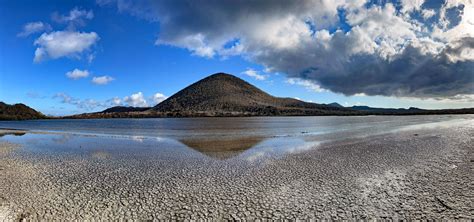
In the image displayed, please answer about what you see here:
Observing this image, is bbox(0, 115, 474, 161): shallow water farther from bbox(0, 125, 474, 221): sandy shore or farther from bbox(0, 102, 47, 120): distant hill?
bbox(0, 102, 47, 120): distant hill

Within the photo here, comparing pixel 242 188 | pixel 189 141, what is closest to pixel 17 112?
pixel 189 141

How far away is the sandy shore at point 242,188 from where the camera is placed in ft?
26.8

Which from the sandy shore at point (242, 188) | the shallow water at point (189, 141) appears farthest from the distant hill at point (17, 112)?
the sandy shore at point (242, 188)

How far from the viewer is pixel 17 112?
169000 millimetres

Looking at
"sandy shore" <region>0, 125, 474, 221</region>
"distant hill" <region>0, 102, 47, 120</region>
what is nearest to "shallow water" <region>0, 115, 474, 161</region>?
"sandy shore" <region>0, 125, 474, 221</region>

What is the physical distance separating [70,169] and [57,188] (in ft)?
12.8

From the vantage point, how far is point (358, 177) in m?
11.9

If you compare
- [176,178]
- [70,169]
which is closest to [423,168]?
[176,178]

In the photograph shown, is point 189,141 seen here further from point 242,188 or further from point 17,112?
point 17,112

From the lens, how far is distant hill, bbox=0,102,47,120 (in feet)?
510

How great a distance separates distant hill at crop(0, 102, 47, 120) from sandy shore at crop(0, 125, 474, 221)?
595ft

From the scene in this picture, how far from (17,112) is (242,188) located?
210183 mm

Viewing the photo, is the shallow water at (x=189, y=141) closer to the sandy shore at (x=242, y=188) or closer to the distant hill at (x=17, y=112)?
the sandy shore at (x=242, y=188)

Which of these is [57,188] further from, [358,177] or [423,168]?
[423,168]
